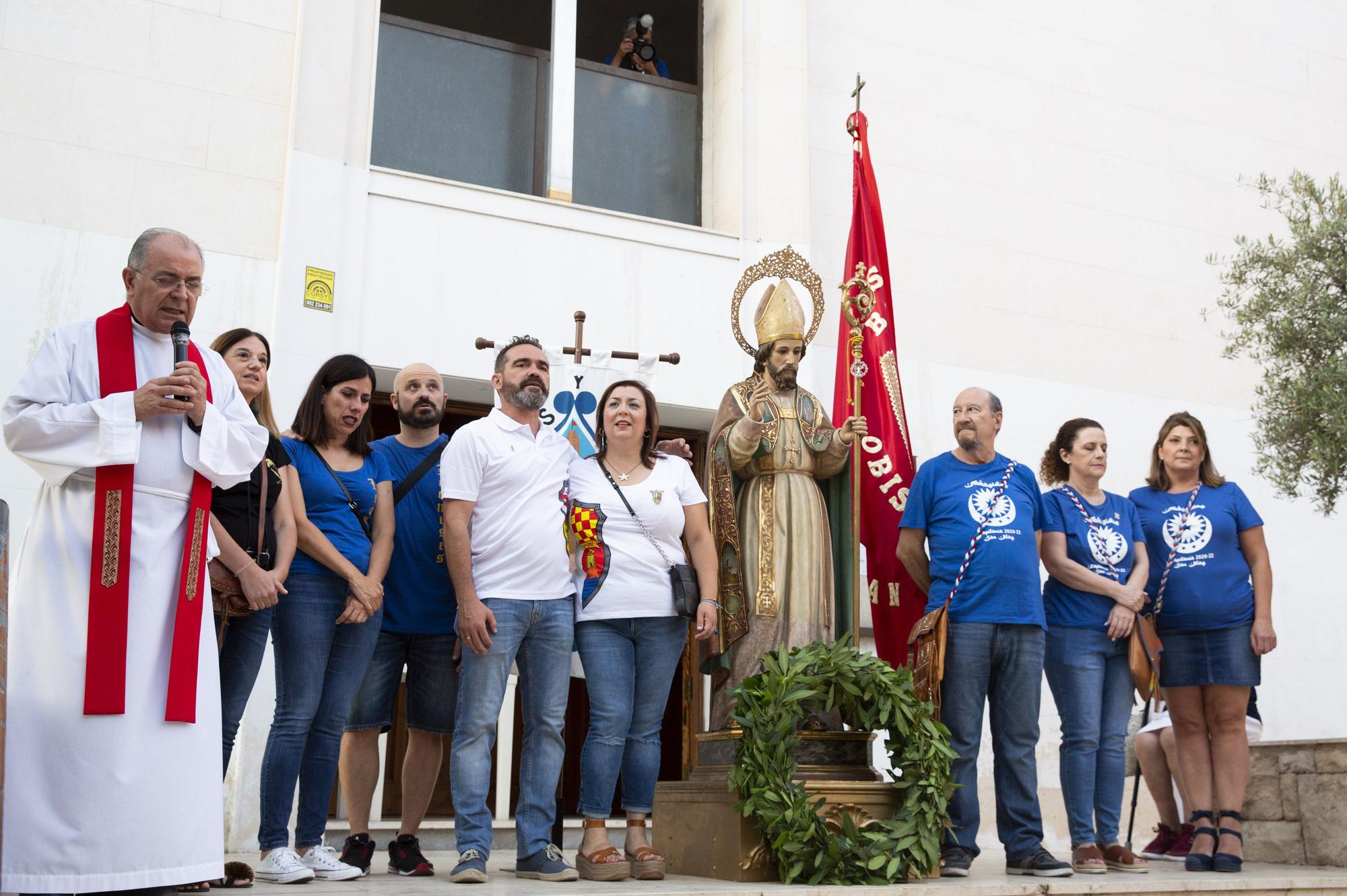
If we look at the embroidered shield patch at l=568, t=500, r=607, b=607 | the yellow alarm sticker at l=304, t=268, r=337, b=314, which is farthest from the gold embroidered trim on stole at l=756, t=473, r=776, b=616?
the yellow alarm sticker at l=304, t=268, r=337, b=314

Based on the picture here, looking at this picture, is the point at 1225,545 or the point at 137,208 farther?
the point at 137,208

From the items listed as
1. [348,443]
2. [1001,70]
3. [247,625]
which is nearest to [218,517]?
[247,625]

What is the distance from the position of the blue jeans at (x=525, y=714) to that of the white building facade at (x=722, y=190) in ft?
8.09

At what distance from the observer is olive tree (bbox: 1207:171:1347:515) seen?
20.3 feet

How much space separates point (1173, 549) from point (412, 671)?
313cm

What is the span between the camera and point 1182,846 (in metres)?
5.35

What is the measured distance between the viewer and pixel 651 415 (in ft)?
14.1

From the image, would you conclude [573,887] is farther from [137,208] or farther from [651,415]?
[137,208]

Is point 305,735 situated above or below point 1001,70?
below

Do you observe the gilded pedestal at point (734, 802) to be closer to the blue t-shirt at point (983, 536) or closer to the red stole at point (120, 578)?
the blue t-shirt at point (983, 536)

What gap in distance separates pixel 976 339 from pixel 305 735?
5596 mm

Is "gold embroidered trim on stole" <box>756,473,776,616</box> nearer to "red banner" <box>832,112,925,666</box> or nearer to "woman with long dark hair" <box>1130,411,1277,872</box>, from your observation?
"red banner" <box>832,112,925,666</box>

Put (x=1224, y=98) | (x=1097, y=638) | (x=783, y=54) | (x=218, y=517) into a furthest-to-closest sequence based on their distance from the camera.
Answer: (x=1224, y=98) < (x=783, y=54) < (x=1097, y=638) < (x=218, y=517)

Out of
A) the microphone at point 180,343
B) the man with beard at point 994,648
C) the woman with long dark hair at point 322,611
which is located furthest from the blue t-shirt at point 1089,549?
the microphone at point 180,343
